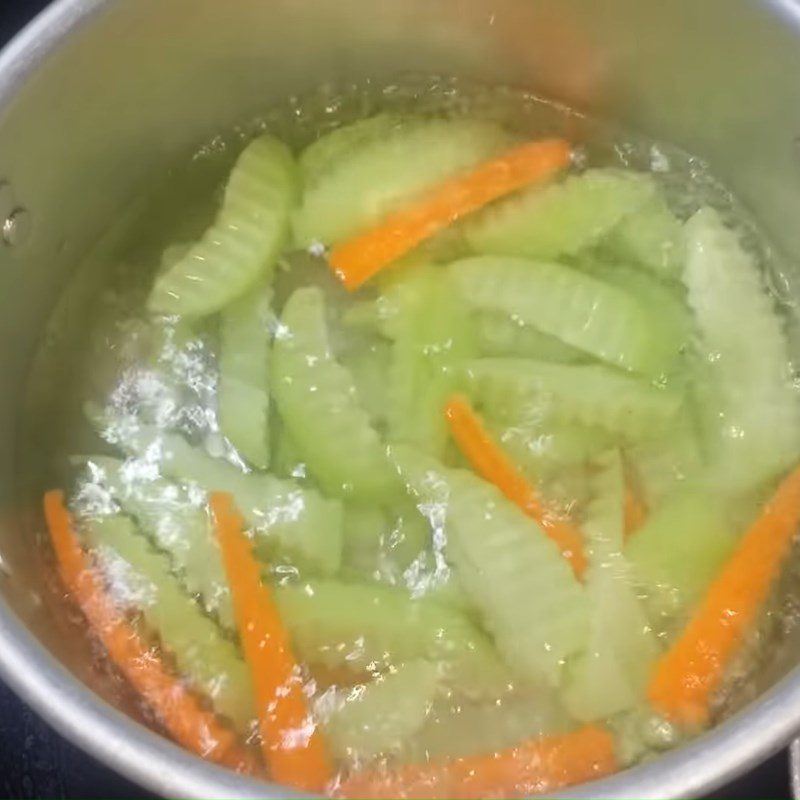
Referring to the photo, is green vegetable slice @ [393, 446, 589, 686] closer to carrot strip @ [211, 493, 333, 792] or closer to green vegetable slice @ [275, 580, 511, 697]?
green vegetable slice @ [275, 580, 511, 697]

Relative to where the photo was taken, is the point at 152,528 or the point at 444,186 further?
the point at 444,186

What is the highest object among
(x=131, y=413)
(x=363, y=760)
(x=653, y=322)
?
(x=653, y=322)

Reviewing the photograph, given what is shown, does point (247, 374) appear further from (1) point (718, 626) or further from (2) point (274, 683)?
(1) point (718, 626)

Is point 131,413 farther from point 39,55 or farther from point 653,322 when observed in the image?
point 653,322

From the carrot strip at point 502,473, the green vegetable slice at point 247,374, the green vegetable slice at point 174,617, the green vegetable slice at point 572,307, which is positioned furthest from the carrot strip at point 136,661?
the green vegetable slice at point 572,307

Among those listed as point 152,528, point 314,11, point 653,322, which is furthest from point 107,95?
point 653,322

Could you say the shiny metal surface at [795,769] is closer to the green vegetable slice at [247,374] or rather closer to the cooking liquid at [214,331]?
the cooking liquid at [214,331]

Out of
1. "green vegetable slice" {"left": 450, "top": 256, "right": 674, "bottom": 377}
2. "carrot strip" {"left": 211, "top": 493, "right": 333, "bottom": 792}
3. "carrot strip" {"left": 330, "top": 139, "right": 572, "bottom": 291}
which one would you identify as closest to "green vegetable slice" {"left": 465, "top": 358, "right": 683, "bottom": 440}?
"green vegetable slice" {"left": 450, "top": 256, "right": 674, "bottom": 377}
